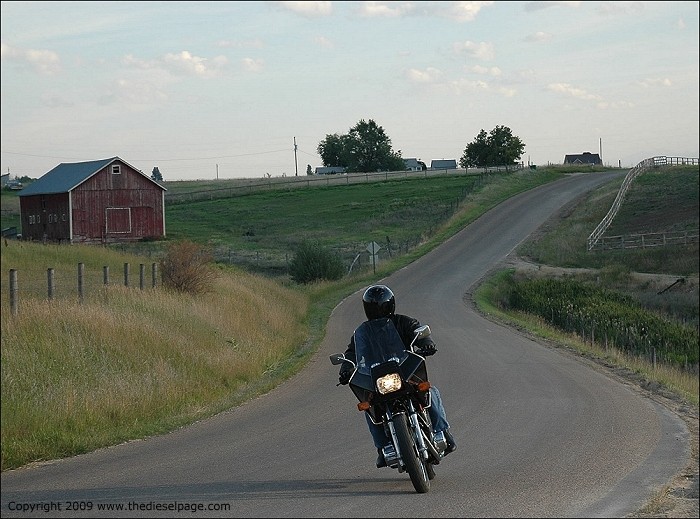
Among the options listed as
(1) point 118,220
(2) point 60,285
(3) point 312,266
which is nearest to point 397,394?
(2) point 60,285

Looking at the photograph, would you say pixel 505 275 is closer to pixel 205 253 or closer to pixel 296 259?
pixel 296 259

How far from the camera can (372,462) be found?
935 centimetres

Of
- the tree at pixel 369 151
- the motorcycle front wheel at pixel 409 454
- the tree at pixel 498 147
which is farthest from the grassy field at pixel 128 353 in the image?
the tree at pixel 369 151

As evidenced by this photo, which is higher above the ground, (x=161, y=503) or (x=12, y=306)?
(x=12, y=306)

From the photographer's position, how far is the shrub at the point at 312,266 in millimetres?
46031

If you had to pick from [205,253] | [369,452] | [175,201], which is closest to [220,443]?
[369,452]

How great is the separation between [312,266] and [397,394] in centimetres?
3836

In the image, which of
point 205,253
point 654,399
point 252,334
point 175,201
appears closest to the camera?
point 654,399

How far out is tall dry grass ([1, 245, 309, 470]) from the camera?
33.5 feet

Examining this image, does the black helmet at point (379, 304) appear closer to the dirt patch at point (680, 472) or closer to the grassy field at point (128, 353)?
the dirt patch at point (680, 472)

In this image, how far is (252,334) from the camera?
2133 centimetres

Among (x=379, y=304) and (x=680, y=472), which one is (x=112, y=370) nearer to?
(x=379, y=304)

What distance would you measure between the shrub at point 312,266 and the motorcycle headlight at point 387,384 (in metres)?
38.0

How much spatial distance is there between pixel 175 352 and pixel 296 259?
31.6 meters
